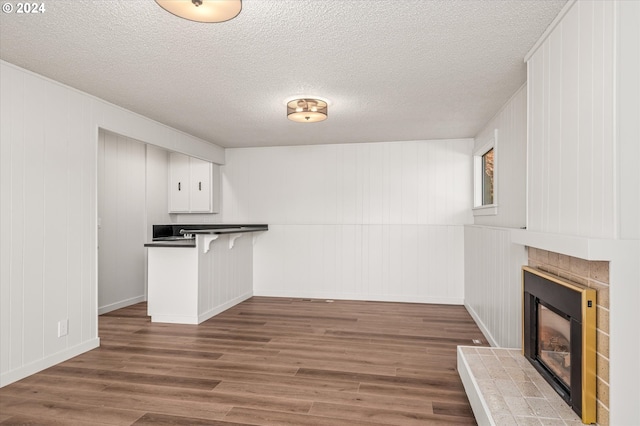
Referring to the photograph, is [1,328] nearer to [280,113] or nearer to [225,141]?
[280,113]

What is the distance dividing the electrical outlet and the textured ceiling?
6.55 feet

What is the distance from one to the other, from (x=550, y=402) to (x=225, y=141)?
16.5 feet

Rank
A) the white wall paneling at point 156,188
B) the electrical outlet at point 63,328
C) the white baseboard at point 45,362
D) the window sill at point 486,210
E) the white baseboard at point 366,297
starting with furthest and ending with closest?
the white wall paneling at point 156,188 → the white baseboard at point 366,297 → the window sill at point 486,210 → the electrical outlet at point 63,328 → the white baseboard at point 45,362

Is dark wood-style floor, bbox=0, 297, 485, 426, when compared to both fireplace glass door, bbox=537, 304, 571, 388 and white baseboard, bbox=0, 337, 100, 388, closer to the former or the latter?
white baseboard, bbox=0, 337, 100, 388

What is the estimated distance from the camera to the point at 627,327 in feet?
5.32

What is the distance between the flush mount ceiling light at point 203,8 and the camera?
6.18ft

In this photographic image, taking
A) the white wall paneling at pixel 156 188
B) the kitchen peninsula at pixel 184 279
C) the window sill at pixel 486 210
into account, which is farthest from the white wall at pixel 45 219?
the window sill at pixel 486 210

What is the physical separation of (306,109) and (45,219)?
2378 millimetres

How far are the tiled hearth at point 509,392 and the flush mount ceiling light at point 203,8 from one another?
231 cm

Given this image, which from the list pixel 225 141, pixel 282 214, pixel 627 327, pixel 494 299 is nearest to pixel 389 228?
pixel 282 214

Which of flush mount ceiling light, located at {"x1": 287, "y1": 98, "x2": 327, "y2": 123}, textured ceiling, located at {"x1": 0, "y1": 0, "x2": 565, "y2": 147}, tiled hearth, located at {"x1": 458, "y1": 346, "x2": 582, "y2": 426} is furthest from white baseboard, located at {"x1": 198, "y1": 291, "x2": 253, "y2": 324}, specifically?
tiled hearth, located at {"x1": 458, "y1": 346, "x2": 582, "y2": 426}

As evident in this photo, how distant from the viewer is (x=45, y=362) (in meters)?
3.12

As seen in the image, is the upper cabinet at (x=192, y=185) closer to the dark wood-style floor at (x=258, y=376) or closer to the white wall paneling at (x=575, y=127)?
the dark wood-style floor at (x=258, y=376)
